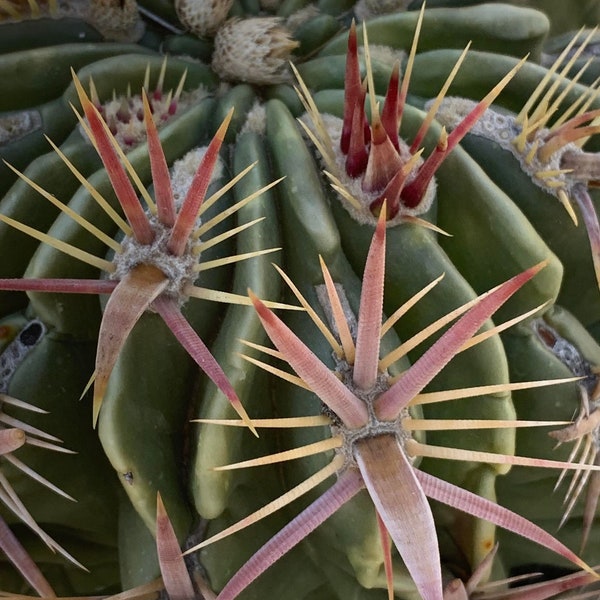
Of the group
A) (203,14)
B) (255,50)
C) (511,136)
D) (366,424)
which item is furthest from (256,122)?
(366,424)

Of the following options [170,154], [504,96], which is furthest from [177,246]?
[504,96]

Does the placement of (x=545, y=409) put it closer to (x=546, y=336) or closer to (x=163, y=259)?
(x=546, y=336)

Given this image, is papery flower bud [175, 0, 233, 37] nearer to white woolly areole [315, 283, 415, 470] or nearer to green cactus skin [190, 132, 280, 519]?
green cactus skin [190, 132, 280, 519]

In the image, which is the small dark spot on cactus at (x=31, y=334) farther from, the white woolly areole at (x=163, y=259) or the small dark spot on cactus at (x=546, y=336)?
the small dark spot on cactus at (x=546, y=336)

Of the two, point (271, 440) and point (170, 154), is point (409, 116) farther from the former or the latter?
point (271, 440)

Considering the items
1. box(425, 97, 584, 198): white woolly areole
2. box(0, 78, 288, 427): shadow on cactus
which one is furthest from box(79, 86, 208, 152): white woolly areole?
box(425, 97, 584, 198): white woolly areole

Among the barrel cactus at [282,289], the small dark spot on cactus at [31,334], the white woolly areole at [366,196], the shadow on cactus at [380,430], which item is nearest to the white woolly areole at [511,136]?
the barrel cactus at [282,289]
